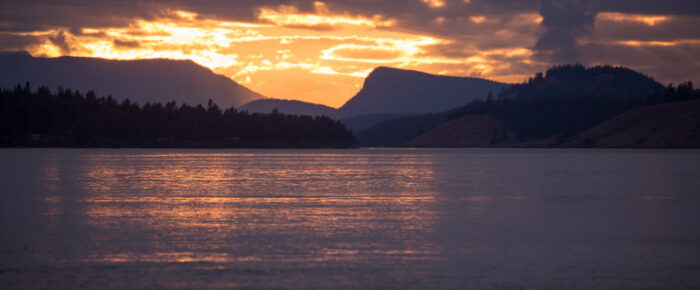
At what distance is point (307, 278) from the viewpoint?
24328mm

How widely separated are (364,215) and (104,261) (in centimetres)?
2031

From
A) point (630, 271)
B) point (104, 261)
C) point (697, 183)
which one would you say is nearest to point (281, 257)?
point (104, 261)

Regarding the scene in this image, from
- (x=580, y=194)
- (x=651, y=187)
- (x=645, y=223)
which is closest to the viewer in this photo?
(x=645, y=223)

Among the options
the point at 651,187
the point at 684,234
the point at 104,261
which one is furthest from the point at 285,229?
the point at 651,187

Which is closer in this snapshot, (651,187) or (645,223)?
(645,223)

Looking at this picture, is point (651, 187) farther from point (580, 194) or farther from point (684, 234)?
point (684, 234)

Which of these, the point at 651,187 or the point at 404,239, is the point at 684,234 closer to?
the point at 404,239

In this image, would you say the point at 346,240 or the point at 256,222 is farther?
the point at 256,222

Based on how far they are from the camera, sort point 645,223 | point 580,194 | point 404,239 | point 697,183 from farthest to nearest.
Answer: point 697,183 < point 580,194 < point 645,223 < point 404,239

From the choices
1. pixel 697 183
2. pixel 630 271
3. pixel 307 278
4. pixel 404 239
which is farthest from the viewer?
pixel 697 183

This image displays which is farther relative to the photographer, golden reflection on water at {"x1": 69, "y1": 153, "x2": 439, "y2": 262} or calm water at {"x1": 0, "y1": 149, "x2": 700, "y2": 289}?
golden reflection on water at {"x1": 69, "y1": 153, "x2": 439, "y2": 262}

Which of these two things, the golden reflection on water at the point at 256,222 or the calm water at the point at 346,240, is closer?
the calm water at the point at 346,240

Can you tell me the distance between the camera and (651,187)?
73688 millimetres

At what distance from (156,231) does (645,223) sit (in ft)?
93.6
